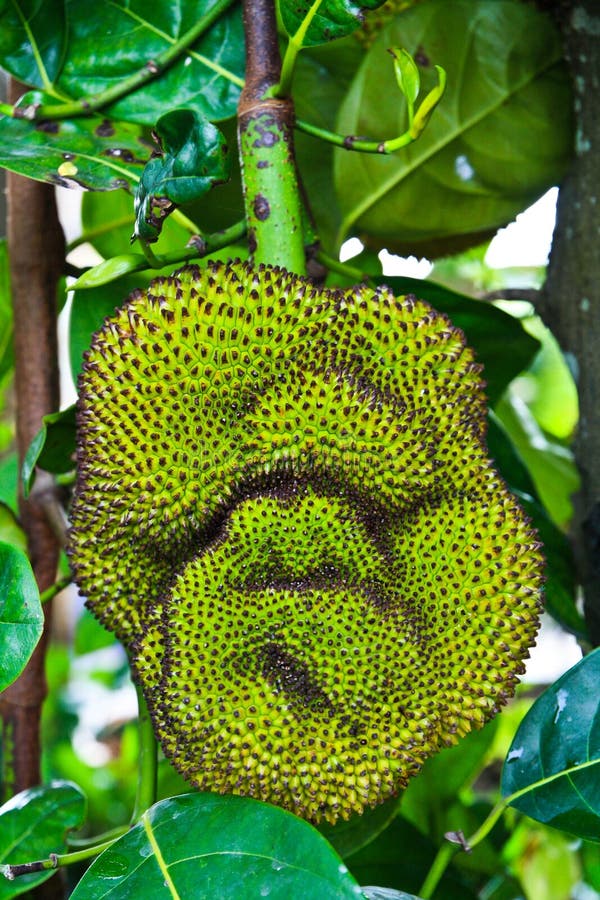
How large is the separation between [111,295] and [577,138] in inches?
20.1

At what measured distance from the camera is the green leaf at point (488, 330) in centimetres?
89

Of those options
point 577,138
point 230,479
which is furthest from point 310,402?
point 577,138

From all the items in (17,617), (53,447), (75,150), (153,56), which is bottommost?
(17,617)

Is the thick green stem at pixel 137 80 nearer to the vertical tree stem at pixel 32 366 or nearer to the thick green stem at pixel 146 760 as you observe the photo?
the vertical tree stem at pixel 32 366

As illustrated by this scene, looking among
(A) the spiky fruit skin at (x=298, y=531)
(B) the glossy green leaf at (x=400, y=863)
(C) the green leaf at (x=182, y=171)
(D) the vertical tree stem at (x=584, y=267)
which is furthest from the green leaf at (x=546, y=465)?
(C) the green leaf at (x=182, y=171)

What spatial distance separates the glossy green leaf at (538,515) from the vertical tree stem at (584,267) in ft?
0.05

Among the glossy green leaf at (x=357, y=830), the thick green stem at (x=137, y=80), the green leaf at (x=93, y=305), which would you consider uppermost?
the thick green stem at (x=137, y=80)

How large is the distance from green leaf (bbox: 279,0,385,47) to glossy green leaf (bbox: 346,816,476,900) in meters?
0.75

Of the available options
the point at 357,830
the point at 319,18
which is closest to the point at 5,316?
the point at 319,18

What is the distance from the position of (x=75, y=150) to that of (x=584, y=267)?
52 cm

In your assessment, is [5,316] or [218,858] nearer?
[218,858]

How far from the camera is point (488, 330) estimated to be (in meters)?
0.94

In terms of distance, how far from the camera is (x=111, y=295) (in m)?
0.94

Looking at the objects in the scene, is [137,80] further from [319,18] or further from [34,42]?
[319,18]
